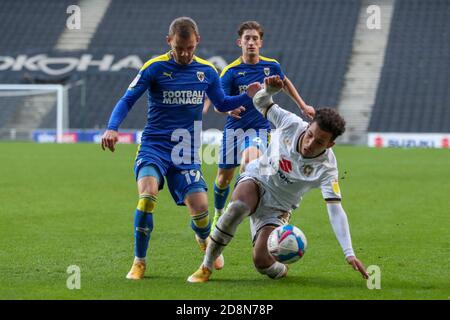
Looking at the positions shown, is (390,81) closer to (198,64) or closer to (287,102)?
(287,102)

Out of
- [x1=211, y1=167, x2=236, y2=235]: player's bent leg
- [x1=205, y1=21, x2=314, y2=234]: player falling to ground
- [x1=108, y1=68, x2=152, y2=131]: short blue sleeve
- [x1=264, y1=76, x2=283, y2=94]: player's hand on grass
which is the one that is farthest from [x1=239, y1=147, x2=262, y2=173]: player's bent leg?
[x1=264, y1=76, x2=283, y2=94]: player's hand on grass

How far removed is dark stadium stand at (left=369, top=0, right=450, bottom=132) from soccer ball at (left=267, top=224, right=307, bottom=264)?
99.6 ft

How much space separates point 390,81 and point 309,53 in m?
4.18

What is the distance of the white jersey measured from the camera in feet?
23.8

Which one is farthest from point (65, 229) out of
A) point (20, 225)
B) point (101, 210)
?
point (101, 210)

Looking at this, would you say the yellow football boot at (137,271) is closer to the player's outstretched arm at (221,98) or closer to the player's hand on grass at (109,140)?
the player's hand on grass at (109,140)

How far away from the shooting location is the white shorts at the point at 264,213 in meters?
7.69

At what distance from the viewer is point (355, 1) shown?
1721 inches

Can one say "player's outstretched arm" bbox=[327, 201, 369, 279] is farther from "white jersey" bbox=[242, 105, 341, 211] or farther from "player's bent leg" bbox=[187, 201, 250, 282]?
"player's bent leg" bbox=[187, 201, 250, 282]

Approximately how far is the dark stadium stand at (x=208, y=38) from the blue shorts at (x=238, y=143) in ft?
86.3

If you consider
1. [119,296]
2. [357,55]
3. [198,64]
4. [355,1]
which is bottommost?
[119,296]

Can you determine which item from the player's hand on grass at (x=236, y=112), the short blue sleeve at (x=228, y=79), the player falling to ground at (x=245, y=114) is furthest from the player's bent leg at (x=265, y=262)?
the short blue sleeve at (x=228, y=79)

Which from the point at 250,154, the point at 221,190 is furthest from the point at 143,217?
the point at 221,190

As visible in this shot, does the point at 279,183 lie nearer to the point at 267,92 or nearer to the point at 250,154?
the point at 267,92
